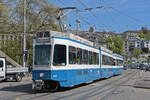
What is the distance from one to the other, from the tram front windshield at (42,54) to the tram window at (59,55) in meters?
0.34

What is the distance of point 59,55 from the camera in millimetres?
13852

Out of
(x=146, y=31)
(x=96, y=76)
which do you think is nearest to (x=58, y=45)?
(x=96, y=76)

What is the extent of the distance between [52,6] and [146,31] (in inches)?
5619

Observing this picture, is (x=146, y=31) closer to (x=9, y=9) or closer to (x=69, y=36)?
A: (x=9, y=9)

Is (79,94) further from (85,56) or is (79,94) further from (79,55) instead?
(85,56)

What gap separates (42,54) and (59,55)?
3.00 ft

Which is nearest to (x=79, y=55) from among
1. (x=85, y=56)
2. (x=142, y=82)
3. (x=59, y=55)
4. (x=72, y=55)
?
(x=72, y=55)

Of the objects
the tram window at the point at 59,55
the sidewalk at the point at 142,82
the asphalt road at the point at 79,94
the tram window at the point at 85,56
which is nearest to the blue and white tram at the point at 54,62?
the tram window at the point at 59,55

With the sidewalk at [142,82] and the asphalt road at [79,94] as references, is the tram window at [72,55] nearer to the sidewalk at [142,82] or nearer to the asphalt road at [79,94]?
the asphalt road at [79,94]

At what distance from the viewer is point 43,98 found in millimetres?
11727

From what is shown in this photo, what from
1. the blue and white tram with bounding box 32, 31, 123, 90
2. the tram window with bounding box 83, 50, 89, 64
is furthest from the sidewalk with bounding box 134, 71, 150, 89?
the blue and white tram with bounding box 32, 31, 123, 90

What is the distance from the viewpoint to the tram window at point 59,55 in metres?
13.7

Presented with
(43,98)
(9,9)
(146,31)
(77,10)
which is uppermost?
(146,31)

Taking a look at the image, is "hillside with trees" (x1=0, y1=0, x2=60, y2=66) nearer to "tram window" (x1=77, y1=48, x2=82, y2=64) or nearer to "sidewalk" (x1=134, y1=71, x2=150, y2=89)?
→ "sidewalk" (x1=134, y1=71, x2=150, y2=89)
